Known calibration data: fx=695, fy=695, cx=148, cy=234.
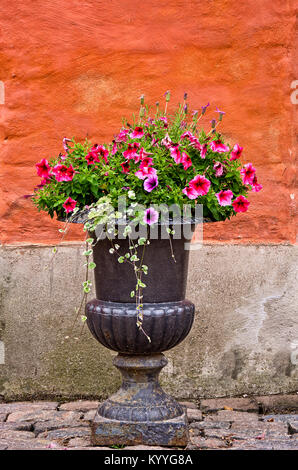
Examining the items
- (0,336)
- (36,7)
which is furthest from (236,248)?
(36,7)

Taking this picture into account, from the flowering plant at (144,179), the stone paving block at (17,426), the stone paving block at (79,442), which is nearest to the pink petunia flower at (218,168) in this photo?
the flowering plant at (144,179)

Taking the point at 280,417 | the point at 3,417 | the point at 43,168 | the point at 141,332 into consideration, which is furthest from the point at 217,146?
the point at 3,417

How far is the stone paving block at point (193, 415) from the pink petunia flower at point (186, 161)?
5.02 ft

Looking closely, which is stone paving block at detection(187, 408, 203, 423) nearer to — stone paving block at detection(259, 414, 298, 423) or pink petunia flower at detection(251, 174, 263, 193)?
stone paving block at detection(259, 414, 298, 423)

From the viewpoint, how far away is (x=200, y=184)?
3.12 meters

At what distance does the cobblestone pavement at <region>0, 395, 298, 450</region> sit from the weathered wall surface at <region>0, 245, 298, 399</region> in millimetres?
115

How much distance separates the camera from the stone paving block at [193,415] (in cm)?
389

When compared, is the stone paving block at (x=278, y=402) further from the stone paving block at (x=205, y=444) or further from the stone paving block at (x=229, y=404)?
the stone paving block at (x=205, y=444)

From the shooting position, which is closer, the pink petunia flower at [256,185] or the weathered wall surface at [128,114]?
the pink petunia flower at [256,185]

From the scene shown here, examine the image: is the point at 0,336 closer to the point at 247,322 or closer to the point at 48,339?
the point at 48,339

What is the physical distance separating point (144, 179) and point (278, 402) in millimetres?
1830

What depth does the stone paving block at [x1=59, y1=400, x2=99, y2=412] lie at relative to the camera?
4.07 meters

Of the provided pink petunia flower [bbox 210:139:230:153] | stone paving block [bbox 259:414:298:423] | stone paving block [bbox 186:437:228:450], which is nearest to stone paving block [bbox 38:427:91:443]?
stone paving block [bbox 186:437:228:450]

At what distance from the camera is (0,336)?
13.9ft
